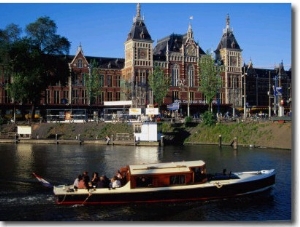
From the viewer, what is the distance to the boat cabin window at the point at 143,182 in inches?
805

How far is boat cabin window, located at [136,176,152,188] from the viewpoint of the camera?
2045 cm

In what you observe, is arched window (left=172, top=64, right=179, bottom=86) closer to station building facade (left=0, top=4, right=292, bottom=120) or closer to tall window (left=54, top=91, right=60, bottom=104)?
station building facade (left=0, top=4, right=292, bottom=120)

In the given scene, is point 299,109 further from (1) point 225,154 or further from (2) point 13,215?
(1) point 225,154

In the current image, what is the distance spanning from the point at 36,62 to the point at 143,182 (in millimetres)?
44408

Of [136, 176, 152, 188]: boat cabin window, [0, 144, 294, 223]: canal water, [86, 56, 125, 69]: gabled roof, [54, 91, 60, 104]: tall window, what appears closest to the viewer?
[0, 144, 294, 223]: canal water

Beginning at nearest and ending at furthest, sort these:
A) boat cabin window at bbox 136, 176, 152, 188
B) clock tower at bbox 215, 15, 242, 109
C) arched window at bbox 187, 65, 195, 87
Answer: boat cabin window at bbox 136, 176, 152, 188 → arched window at bbox 187, 65, 195, 87 → clock tower at bbox 215, 15, 242, 109

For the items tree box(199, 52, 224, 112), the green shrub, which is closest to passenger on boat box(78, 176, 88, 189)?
the green shrub

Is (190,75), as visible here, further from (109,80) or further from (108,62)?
(108,62)

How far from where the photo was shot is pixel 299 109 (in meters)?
18.3

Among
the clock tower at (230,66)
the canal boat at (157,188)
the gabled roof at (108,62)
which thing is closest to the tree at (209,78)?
the clock tower at (230,66)

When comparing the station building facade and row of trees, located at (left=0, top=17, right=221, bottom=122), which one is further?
the station building facade

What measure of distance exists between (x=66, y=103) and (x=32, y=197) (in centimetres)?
5683

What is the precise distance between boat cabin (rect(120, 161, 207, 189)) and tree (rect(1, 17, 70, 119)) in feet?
140

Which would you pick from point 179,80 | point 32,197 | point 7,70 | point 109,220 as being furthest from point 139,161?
point 179,80
